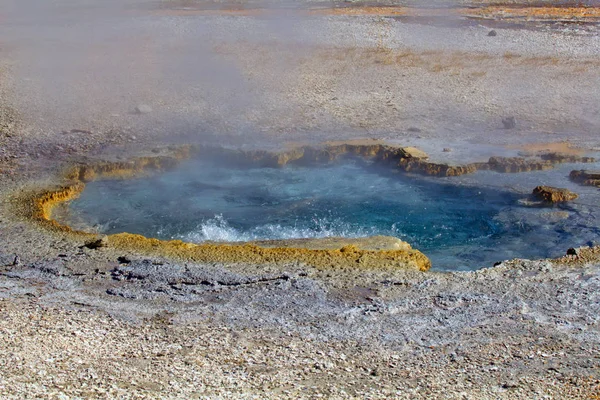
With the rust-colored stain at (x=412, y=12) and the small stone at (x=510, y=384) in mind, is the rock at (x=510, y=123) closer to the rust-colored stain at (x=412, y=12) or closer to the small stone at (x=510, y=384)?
the small stone at (x=510, y=384)

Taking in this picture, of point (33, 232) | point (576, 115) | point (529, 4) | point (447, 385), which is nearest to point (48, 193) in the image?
point (33, 232)

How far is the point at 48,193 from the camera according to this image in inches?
306

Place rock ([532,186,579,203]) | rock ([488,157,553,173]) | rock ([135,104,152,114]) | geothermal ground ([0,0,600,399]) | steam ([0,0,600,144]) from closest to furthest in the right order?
geothermal ground ([0,0,600,399]), rock ([532,186,579,203]), rock ([488,157,553,173]), steam ([0,0,600,144]), rock ([135,104,152,114])

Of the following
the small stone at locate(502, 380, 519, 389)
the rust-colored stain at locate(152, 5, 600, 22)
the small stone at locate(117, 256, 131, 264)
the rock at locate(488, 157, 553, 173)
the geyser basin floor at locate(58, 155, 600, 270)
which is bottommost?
the geyser basin floor at locate(58, 155, 600, 270)

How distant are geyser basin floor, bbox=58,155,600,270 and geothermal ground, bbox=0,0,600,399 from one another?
1.93ft

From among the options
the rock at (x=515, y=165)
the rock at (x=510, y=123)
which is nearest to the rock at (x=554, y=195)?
the rock at (x=515, y=165)

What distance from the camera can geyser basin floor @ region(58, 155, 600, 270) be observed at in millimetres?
7086

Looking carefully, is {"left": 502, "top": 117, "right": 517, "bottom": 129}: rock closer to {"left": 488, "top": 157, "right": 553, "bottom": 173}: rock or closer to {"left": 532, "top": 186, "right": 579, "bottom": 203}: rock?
{"left": 488, "top": 157, "right": 553, "bottom": 173}: rock

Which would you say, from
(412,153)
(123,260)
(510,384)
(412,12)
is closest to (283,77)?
(412,153)

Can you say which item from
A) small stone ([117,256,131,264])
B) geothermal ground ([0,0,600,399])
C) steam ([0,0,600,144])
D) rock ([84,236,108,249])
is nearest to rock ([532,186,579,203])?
geothermal ground ([0,0,600,399])

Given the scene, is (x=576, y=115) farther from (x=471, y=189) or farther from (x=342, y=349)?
(x=342, y=349)

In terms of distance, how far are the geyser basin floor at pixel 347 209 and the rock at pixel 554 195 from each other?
120 millimetres

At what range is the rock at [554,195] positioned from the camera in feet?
25.2

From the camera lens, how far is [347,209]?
7.84m
